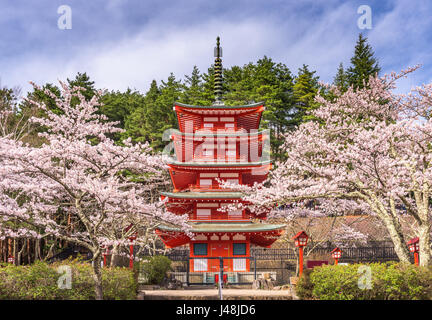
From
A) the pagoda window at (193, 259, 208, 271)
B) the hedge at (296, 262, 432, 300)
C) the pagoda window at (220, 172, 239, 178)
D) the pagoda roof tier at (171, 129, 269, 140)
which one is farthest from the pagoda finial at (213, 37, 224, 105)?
the hedge at (296, 262, 432, 300)

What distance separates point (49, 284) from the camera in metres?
10.4

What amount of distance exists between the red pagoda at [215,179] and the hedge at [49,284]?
792 centimetres

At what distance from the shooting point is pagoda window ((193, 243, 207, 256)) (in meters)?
21.3

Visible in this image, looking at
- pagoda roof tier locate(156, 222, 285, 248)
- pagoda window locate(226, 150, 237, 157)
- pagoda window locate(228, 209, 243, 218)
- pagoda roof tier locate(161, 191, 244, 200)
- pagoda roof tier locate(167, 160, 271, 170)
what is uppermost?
pagoda window locate(226, 150, 237, 157)

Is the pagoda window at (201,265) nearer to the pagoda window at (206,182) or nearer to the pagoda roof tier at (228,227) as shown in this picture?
the pagoda roof tier at (228,227)

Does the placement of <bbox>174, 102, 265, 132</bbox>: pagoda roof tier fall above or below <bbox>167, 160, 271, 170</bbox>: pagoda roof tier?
above

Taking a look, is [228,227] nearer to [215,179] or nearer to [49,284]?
[215,179]

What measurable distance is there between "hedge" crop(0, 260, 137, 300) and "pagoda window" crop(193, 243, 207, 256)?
31.6 feet

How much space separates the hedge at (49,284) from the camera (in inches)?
394

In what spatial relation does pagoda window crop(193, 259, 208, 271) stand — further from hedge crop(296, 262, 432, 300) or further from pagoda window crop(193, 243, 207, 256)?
hedge crop(296, 262, 432, 300)

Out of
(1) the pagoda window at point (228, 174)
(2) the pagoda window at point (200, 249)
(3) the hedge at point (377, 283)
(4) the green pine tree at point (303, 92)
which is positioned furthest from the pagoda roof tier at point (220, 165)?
(4) the green pine tree at point (303, 92)

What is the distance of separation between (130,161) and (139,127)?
28.4 meters
